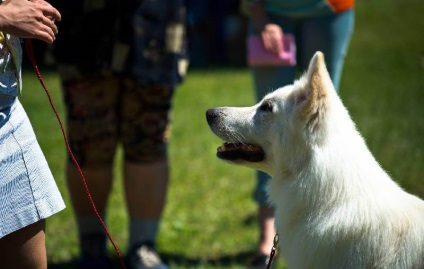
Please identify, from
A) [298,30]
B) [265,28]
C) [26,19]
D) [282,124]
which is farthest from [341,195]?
[298,30]

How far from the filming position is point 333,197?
9.39 feet

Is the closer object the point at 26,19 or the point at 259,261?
the point at 26,19

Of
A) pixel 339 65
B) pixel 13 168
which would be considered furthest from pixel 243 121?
pixel 339 65

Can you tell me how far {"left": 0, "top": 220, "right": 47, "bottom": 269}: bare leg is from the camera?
2.71 metres

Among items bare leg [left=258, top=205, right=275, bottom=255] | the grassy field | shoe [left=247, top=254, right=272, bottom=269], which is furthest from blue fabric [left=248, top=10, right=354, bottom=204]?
the grassy field

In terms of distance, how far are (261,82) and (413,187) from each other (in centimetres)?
200

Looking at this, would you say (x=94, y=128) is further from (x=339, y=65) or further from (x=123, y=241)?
(x=339, y=65)

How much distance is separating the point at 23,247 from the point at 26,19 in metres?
0.84

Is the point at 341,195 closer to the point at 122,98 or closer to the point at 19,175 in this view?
the point at 19,175

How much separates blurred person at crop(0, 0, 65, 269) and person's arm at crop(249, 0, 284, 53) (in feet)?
5.30

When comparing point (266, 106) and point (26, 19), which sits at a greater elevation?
point (26, 19)

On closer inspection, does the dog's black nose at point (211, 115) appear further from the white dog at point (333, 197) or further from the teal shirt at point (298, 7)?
the teal shirt at point (298, 7)

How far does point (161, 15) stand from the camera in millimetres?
4168

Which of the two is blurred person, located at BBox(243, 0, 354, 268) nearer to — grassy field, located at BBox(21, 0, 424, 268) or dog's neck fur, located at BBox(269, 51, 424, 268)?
grassy field, located at BBox(21, 0, 424, 268)
